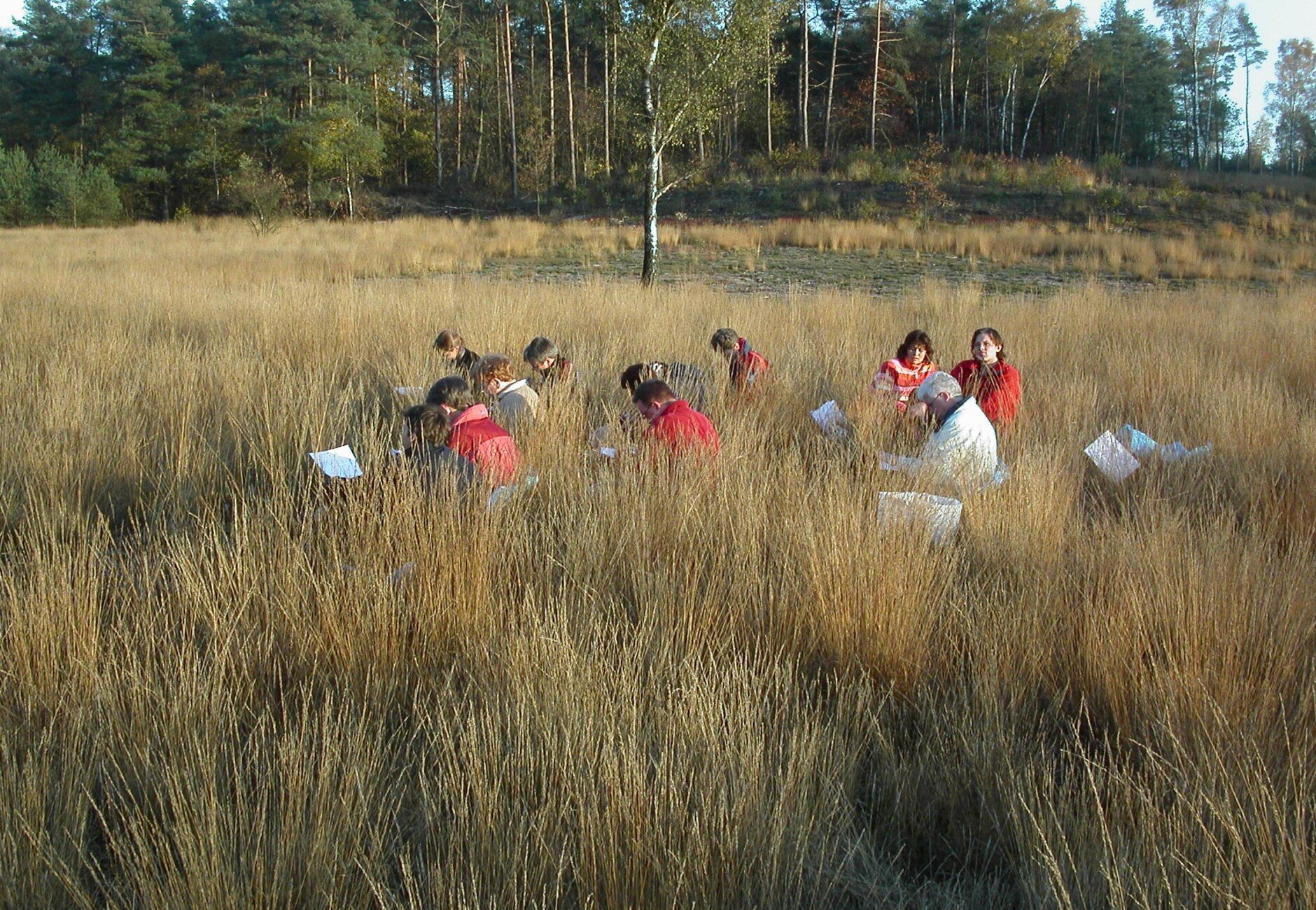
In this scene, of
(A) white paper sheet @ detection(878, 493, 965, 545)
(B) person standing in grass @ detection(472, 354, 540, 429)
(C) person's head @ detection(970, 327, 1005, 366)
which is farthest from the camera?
(C) person's head @ detection(970, 327, 1005, 366)

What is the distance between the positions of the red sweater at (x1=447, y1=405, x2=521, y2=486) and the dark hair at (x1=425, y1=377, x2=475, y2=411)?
106 millimetres

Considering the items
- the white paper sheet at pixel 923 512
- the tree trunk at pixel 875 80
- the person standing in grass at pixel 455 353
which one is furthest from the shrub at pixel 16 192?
the white paper sheet at pixel 923 512

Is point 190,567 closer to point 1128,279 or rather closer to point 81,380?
point 81,380

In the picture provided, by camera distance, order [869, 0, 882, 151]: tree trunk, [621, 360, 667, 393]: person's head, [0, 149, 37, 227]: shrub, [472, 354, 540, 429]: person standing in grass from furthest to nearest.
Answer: [869, 0, 882, 151]: tree trunk
[0, 149, 37, 227]: shrub
[621, 360, 667, 393]: person's head
[472, 354, 540, 429]: person standing in grass

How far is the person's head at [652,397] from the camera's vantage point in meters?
4.97

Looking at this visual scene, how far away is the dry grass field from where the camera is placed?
189cm

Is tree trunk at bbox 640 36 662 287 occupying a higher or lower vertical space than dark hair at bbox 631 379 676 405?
higher

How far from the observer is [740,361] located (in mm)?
6887

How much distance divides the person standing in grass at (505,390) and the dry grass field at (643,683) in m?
0.33

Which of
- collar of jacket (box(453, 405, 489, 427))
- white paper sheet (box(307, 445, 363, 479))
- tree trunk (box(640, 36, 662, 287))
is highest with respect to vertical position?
tree trunk (box(640, 36, 662, 287))

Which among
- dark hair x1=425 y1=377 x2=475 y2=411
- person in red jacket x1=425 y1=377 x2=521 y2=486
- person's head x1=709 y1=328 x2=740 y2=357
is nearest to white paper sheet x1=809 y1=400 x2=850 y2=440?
person's head x1=709 y1=328 x2=740 y2=357

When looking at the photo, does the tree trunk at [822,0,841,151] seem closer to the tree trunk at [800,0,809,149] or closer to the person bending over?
the tree trunk at [800,0,809,149]

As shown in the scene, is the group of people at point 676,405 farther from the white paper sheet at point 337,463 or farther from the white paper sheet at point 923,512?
the white paper sheet at point 923,512

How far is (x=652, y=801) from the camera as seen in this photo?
200 cm
